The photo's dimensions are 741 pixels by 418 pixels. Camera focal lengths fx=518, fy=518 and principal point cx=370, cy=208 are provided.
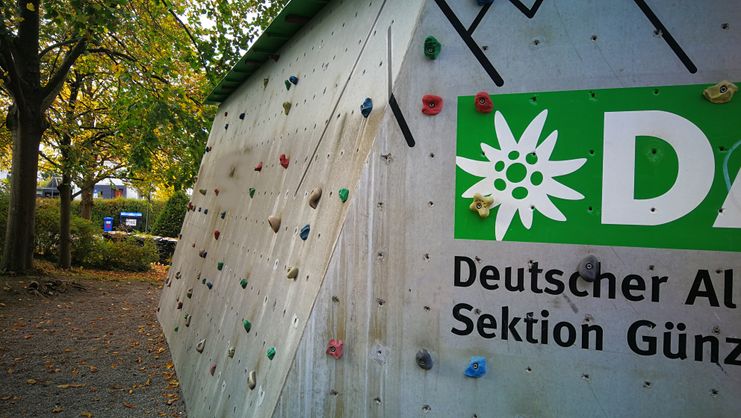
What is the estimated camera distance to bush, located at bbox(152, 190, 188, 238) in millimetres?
26406

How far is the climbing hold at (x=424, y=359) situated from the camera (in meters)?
2.58

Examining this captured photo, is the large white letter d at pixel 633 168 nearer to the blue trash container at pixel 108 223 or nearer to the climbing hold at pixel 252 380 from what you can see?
the climbing hold at pixel 252 380

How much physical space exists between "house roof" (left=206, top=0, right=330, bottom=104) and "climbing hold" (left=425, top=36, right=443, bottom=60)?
187 cm

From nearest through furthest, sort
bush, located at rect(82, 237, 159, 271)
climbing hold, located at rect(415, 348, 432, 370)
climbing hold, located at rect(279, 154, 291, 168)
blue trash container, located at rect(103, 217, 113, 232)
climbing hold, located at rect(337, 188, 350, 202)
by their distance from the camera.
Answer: climbing hold, located at rect(415, 348, 432, 370)
climbing hold, located at rect(337, 188, 350, 202)
climbing hold, located at rect(279, 154, 291, 168)
bush, located at rect(82, 237, 159, 271)
blue trash container, located at rect(103, 217, 113, 232)

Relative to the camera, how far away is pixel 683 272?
2.27m

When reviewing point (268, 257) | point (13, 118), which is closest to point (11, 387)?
point (268, 257)

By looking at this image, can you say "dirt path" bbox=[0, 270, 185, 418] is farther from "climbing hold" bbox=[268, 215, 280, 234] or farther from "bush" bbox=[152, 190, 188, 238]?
"bush" bbox=[152, 190, 188, 238]

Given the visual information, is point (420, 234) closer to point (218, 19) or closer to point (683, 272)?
point (683, 272)

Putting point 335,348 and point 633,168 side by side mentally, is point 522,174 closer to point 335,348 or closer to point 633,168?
point 633,168

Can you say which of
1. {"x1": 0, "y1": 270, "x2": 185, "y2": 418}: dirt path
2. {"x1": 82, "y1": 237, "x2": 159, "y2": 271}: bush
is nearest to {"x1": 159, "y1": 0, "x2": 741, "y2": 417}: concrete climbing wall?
{"x1": 0, "y1": 270, "x2": 185, "y2": 418}: dirt path

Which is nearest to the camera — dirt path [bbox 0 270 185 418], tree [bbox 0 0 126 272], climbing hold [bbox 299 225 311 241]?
climbing hold [bbox 299 225 311 241]

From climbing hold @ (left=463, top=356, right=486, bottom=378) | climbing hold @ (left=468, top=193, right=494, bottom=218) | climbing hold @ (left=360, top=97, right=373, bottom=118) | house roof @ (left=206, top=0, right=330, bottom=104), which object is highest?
house roof @ (left=206, top=0, right=330, bottom=104)

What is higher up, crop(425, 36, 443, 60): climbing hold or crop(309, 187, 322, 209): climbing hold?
crop(425, 36, 443, 60): climbing hold

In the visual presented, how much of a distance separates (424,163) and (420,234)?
0.37 m
